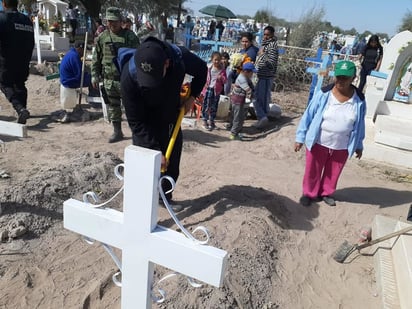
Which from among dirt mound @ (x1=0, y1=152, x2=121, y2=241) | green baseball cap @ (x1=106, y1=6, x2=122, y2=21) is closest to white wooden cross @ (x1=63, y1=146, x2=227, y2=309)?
dirt mound @ (x1=0, y1=152, x2=121, y2=241)

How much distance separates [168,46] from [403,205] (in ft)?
11.4

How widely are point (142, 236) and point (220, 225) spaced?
1.80 m

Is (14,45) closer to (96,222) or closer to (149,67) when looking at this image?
(149,67)

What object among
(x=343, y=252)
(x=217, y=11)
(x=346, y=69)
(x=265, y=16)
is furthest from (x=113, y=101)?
(x=265, y=16)

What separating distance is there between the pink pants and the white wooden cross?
9.25ft

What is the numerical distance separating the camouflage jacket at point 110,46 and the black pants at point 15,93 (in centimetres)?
155

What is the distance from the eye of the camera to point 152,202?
1349 millimetres

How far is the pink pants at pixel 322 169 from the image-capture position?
155 inches

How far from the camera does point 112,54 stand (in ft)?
17.2

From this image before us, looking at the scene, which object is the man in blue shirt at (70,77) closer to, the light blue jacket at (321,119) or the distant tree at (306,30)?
the light blue jacket at (321,119)

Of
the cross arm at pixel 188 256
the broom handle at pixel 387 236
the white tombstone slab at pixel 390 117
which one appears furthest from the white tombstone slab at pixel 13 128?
the white tombstone slab at pixel 390 117

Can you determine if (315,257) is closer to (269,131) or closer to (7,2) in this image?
(269,131)

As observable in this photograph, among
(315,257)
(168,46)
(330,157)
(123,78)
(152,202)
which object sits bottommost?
(315,257)

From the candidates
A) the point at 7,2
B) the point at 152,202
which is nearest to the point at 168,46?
the point at 152,202
